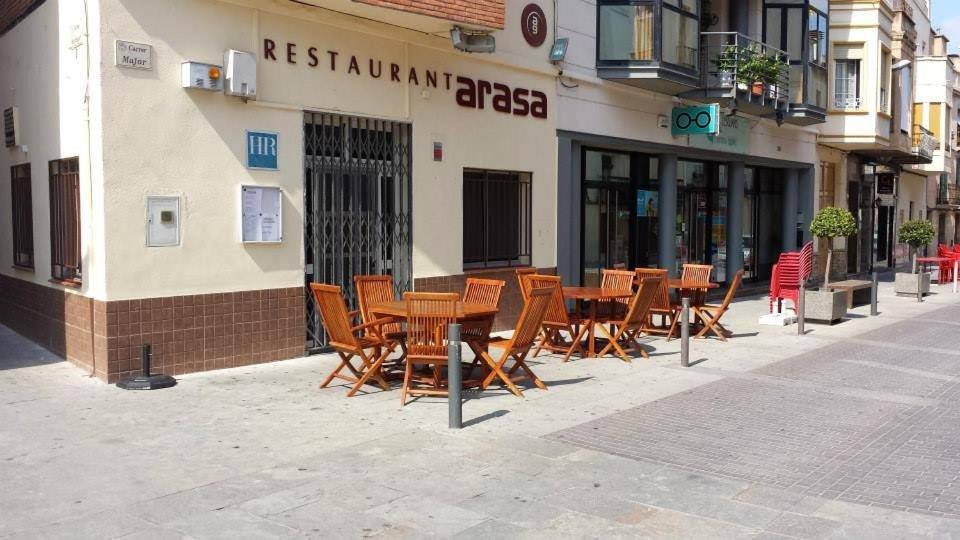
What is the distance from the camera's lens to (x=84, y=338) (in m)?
9.02

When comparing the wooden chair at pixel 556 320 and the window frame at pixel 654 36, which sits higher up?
the window frame at pixel 654 36

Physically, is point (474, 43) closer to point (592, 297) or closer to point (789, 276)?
point (592, 297)

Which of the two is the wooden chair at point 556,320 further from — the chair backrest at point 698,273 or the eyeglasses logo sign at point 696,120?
the eyeglasses logo sign at point 696,120

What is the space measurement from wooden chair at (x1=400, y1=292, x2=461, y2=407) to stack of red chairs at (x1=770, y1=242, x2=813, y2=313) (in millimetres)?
8430

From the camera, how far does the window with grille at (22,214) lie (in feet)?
35.9

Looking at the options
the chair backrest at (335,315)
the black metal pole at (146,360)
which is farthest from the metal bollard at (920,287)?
the black metal pole at (146,360)

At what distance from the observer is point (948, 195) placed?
4156 centimetres

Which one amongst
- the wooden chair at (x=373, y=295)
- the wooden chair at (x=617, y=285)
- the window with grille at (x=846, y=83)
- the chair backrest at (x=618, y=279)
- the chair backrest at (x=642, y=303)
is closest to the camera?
the wooden chair at (x=373, y=295)

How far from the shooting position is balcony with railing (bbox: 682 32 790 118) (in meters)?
17.1

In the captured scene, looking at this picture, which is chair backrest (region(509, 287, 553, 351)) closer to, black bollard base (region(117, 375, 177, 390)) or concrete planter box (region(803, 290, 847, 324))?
black bollard base (region(117, 375, 177, 390))

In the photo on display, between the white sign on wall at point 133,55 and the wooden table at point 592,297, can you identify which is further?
the wooden table at point 592,297

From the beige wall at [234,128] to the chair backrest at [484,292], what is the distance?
1.95m

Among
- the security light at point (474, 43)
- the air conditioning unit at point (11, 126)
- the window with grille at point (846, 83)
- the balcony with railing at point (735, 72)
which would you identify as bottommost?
the air conditioning unit at point (11, 126)

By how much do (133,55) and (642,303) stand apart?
6328 mm
